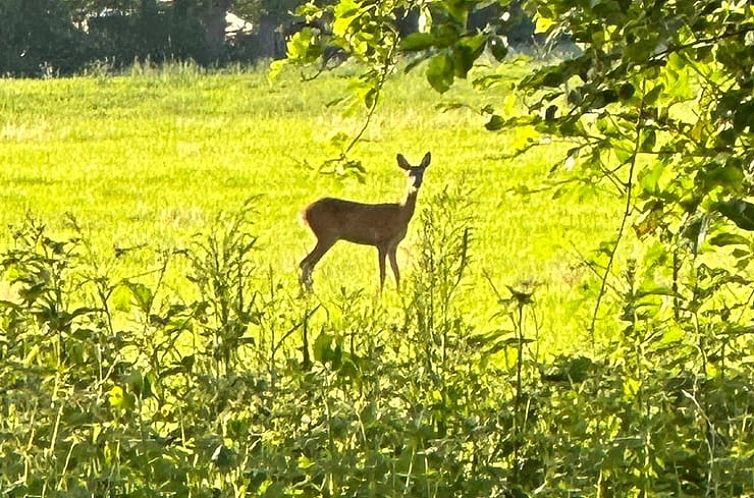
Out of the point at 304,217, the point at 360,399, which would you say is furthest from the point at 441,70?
the point at 304,217

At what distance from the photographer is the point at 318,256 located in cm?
984

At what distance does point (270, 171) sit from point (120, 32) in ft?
88.6

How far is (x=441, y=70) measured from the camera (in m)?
2.96

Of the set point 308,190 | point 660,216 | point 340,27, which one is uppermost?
point 340,27

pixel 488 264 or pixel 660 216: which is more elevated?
pixel 660 216

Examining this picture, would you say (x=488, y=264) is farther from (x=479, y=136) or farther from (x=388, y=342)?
(x=479, y=136)

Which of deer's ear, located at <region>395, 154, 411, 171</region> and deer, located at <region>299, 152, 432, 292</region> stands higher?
deer's ear, located at <region>395, 154, 411, 171</region>

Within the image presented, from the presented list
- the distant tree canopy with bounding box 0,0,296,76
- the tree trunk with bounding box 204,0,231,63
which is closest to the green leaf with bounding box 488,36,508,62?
the distant tree canopy with bounding box 0,0,296,76

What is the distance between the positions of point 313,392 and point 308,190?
443 inches

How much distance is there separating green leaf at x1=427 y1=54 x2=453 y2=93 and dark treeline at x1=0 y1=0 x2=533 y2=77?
37.0 m

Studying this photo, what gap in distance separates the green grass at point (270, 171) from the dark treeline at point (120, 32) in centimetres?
978

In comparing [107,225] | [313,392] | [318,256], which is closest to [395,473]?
[313,392]

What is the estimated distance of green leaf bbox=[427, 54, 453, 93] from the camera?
2961 mm

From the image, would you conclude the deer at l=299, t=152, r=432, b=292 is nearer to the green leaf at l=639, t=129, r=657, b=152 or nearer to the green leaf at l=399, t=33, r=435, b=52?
the green leaf at l=639, t=129, r=657, b=152
